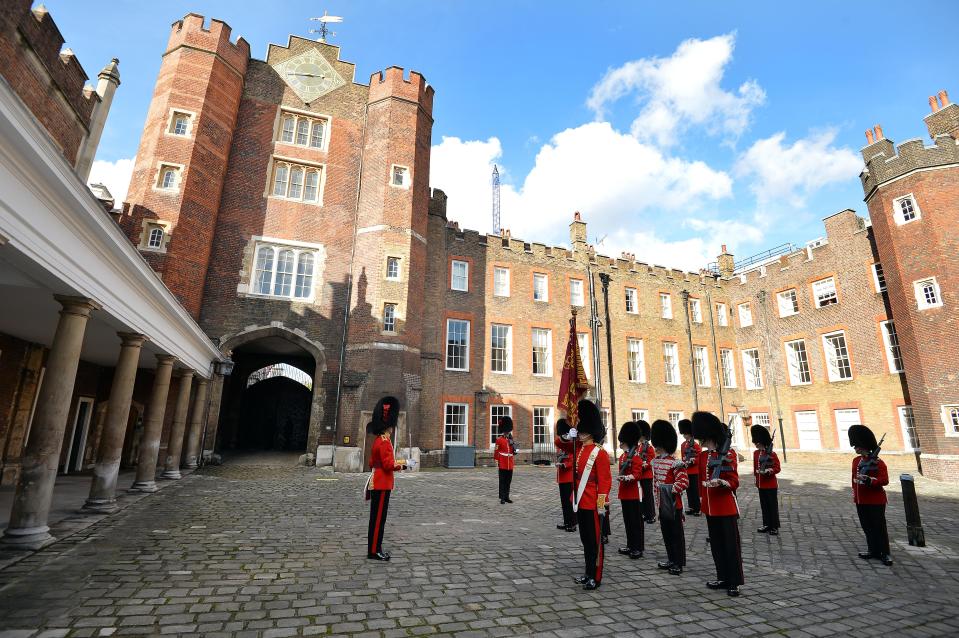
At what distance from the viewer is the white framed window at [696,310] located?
29511 millimetres

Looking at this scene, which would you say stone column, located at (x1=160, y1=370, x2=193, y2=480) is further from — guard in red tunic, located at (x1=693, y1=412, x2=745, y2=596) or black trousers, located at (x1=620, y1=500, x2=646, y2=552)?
guard in red tunic, located at (x1=693, y1=412, x2=745, y2=596)

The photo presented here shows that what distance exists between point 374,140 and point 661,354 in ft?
68.7

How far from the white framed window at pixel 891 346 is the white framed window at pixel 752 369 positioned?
686cm

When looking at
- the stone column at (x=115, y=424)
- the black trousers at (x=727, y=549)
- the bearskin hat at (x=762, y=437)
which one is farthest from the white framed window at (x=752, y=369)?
the stone column at (x=115, y=424)

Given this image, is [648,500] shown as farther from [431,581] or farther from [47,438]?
[47,438]

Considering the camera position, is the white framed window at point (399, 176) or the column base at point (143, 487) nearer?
the column base at point (143, 487)

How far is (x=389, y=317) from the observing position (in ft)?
64.8

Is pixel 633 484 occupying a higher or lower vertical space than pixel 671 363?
lower

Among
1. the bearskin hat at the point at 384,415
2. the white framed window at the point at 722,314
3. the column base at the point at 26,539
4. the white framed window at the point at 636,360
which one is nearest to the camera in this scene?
the column base at the point at 26,539

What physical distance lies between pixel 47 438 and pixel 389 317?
1362cm

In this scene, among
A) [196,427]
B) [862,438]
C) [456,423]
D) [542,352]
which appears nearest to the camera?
[862,438]

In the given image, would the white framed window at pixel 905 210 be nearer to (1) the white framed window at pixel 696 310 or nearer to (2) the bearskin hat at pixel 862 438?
(1) the white framed window at pixel 696 310

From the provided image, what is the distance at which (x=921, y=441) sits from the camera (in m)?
18.0

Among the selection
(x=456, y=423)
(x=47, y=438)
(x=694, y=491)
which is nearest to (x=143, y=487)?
(x=47, y=438)
